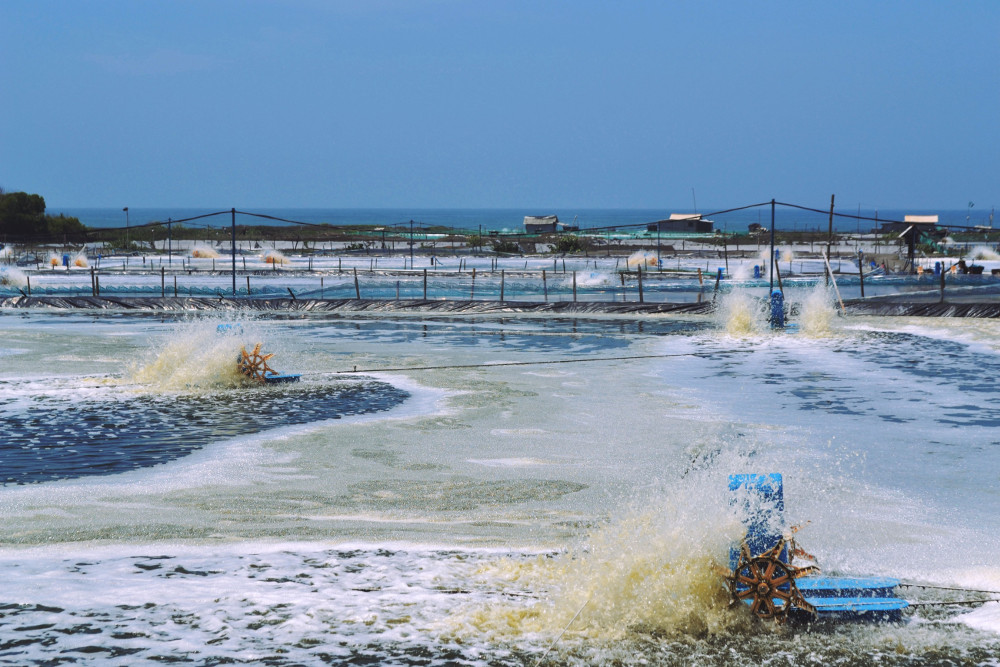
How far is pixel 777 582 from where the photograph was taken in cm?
705

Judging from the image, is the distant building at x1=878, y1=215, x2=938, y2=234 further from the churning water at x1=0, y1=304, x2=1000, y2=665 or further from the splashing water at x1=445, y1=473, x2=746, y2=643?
the splashing water at x1=445, y1=473, x2=746, y2=643

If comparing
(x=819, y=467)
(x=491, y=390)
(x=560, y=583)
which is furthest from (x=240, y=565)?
(x=491, y=390)

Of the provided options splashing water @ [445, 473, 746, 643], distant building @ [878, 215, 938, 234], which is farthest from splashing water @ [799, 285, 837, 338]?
splashing water @ [445, 473, 746, 643]

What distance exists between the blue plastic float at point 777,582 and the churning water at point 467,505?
0.42ft

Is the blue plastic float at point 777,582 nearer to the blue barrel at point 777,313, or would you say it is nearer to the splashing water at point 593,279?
the blue barrel at point 777,313

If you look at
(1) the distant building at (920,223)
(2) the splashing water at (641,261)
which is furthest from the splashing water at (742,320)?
(2) the splashing water at (641,261)

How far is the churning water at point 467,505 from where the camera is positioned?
6.87 m

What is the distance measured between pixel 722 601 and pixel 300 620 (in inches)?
117

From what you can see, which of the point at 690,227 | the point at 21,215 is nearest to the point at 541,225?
the point at 690,227

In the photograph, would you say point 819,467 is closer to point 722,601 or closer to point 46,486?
point 722,601

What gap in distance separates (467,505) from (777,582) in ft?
12.4

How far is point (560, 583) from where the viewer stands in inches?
301

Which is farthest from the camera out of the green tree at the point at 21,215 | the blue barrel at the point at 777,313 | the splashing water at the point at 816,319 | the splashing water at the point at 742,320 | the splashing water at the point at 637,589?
the green tree at the point at 21,215

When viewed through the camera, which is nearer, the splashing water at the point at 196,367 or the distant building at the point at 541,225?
the splashing water at the point at 196,367
